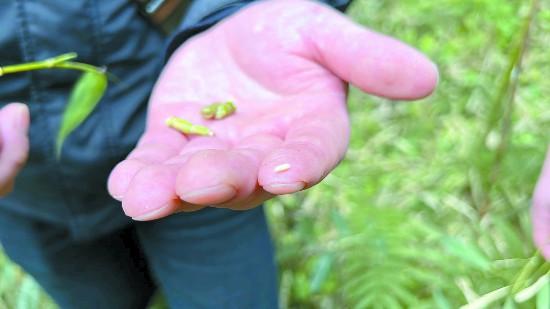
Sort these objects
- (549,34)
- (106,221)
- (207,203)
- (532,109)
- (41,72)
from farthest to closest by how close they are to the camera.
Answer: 1. (549,34)
2. (532,109)
3. (106,221)
4. (41,72)
5. (207,203)

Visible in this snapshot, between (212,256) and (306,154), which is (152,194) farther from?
(212,256)

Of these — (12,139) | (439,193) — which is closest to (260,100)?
(12,139)

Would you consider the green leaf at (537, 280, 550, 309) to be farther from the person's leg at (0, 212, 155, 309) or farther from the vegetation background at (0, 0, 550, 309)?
the person's leg at (0, 212, 155, 309)

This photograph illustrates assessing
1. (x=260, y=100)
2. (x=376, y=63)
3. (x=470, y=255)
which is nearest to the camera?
(x=376, y=63)

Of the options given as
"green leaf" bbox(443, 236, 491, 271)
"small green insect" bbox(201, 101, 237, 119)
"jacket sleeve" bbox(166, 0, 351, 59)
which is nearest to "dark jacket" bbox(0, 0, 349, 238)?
"jacket sleeve" bbox(166, 0, 351, 59)

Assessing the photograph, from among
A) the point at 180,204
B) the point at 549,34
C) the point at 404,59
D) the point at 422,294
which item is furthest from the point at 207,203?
the point at 549,34

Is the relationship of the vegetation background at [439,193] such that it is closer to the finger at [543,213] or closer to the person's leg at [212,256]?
the finger at [543,213]

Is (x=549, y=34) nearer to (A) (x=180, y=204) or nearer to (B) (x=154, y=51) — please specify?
(B) (x=154, y=51)
